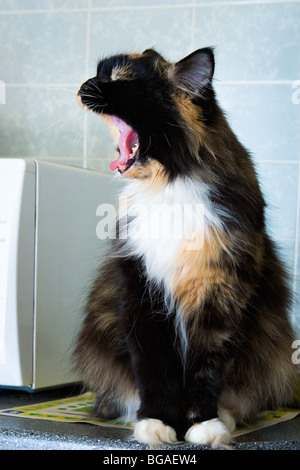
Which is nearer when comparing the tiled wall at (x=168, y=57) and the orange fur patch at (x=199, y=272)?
the orange fur patch at (x=199, y=272)

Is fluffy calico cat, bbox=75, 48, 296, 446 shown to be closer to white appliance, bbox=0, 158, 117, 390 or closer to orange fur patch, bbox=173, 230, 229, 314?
orange fur patch, bbox=173, 230, 229, 314

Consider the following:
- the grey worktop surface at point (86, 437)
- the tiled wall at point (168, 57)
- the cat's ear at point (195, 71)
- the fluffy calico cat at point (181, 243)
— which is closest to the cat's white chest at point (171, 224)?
the fluffy calico cat at point (181, 243)

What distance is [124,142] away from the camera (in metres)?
1.25

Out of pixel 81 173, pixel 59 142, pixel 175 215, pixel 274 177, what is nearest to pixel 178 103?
pixel 175 215

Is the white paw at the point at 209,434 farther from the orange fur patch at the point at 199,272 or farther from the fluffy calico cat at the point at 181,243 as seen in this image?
the orange fur patch at the point at 199,272

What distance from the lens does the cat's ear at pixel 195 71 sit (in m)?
1.18

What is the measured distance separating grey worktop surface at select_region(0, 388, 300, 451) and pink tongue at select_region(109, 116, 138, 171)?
494 millimetres

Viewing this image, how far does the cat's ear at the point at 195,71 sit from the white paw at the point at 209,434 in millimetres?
602

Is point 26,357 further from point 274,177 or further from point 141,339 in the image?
point 274,177

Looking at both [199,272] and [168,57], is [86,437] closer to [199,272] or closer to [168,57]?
[199,272]

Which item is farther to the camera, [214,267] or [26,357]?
[26,357]

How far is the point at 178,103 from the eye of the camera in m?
1.21

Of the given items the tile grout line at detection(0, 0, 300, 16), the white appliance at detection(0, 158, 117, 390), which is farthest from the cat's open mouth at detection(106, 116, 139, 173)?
the tile grout line at detection(0, 0, 300, 16)
